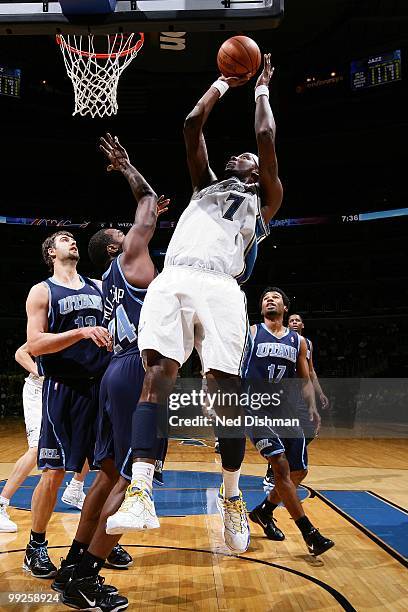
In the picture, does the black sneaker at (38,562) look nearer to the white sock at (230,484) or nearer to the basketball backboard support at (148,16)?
the white sock at (230,484)

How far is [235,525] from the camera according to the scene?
314 cm

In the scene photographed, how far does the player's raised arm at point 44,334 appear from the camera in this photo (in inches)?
144

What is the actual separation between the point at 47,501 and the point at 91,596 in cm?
101

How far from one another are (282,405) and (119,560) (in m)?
2.22

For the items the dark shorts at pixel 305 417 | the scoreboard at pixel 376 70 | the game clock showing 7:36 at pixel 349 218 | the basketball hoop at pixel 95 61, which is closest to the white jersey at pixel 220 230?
the dark shorts at pixel 305 417

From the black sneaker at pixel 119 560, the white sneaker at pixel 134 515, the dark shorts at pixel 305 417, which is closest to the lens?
the white sneaker at pixel 134 515

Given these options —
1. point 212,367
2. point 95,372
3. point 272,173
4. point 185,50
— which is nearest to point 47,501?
point 95,372

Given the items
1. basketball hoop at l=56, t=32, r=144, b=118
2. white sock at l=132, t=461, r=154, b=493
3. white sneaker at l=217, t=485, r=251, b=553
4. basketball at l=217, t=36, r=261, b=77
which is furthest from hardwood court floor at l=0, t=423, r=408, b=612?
basketball hoop at l=56, t=32, r=144, b=118

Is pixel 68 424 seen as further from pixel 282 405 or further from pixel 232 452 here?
pixel 282 405

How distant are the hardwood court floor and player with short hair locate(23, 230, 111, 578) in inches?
16.0

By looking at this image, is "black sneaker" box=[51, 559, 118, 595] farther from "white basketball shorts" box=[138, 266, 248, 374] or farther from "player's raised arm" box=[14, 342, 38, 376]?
"player's raised arm" box=[14, 342, 38, 376]

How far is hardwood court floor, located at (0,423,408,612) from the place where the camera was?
11.8 ft

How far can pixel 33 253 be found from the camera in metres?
21.6

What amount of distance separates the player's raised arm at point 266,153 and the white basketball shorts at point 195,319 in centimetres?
58
